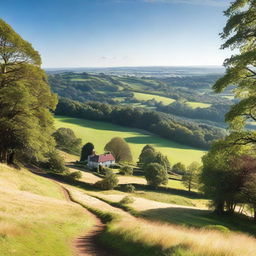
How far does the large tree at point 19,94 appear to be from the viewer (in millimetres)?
33188

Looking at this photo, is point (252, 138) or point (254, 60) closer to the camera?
point (254, 60)

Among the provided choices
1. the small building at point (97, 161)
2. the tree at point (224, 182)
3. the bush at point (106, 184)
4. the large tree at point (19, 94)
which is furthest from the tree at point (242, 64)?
the small building at point (97, 161)

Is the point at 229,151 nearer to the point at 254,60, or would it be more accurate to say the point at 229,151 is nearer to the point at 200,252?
the point at 254,60

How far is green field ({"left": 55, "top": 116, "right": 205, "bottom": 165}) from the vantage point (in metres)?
124

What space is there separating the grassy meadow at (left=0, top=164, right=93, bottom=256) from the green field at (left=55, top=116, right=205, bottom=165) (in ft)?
299

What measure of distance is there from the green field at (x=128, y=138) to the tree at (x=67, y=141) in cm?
971

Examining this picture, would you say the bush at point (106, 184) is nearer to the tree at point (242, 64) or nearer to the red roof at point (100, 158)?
the red roof at point (100, 158)

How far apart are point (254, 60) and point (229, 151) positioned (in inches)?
205

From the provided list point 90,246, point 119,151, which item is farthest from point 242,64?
point 119,151

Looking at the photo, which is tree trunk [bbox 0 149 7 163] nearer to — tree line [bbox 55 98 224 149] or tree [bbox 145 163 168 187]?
tree [bbox 145 163 168 187]

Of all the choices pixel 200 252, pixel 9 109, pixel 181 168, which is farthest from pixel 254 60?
pixel 181 168

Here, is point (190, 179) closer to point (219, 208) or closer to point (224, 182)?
point (219, 208)

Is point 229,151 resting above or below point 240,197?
above

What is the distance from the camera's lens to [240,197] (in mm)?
34906
